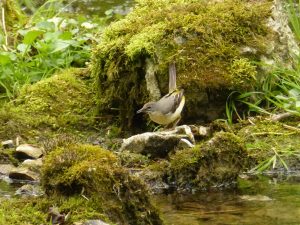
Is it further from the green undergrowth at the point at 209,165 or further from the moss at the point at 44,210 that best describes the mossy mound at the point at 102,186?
the green undergrowth at the point at 209,165

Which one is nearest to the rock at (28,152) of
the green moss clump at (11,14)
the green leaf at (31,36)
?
the green leaf at (31,36)

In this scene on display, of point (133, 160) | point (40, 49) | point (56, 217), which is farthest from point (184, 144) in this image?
point (40, 49)

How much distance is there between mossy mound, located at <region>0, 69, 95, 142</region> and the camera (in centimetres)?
743

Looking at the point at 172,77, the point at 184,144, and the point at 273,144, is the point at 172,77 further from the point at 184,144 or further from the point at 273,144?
the point at 273,144

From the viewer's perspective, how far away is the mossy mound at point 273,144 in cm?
641

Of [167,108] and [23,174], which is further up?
[167,108]

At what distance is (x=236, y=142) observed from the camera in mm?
5977

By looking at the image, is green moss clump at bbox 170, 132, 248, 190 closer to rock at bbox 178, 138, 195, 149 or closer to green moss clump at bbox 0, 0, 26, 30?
rock at bbox 178, 138, 195, 149

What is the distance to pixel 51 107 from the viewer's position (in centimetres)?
782

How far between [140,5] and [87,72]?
90cm

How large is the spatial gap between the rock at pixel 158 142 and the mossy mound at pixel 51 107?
45.9 inches

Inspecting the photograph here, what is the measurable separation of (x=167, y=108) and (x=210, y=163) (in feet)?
3.27

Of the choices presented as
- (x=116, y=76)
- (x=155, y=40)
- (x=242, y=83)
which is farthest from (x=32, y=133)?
(x=242, y=83)

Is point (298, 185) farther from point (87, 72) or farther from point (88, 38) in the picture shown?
point (88, 38)
